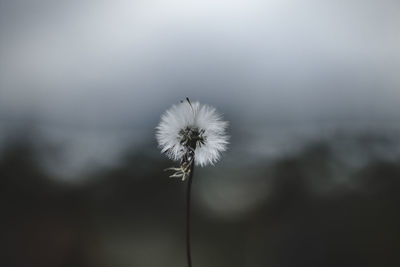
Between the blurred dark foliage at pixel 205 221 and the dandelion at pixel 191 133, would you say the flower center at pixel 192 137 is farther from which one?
the blurred dark foliage at pixel 205 221

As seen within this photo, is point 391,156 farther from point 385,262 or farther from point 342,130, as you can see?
point 385,262

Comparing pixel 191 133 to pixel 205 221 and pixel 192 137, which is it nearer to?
pixel 192 137

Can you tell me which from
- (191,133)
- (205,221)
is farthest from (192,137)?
(205,221)

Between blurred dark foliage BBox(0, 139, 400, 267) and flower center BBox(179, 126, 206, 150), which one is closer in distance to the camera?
flower center BBox(179, 126, 206, 150)

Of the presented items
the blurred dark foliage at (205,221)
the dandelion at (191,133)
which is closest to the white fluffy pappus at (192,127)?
the dandelion at (191,133)

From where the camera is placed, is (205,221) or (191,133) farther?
(205,221)

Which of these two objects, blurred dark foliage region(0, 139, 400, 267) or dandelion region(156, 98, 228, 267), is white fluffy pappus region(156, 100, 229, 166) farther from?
blurred dark foliage region(0, 139, 400, 267)

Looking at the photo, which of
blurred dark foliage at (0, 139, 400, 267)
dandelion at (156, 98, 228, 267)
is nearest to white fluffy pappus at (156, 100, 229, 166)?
dandelion at (156, 98, 228, 267)
